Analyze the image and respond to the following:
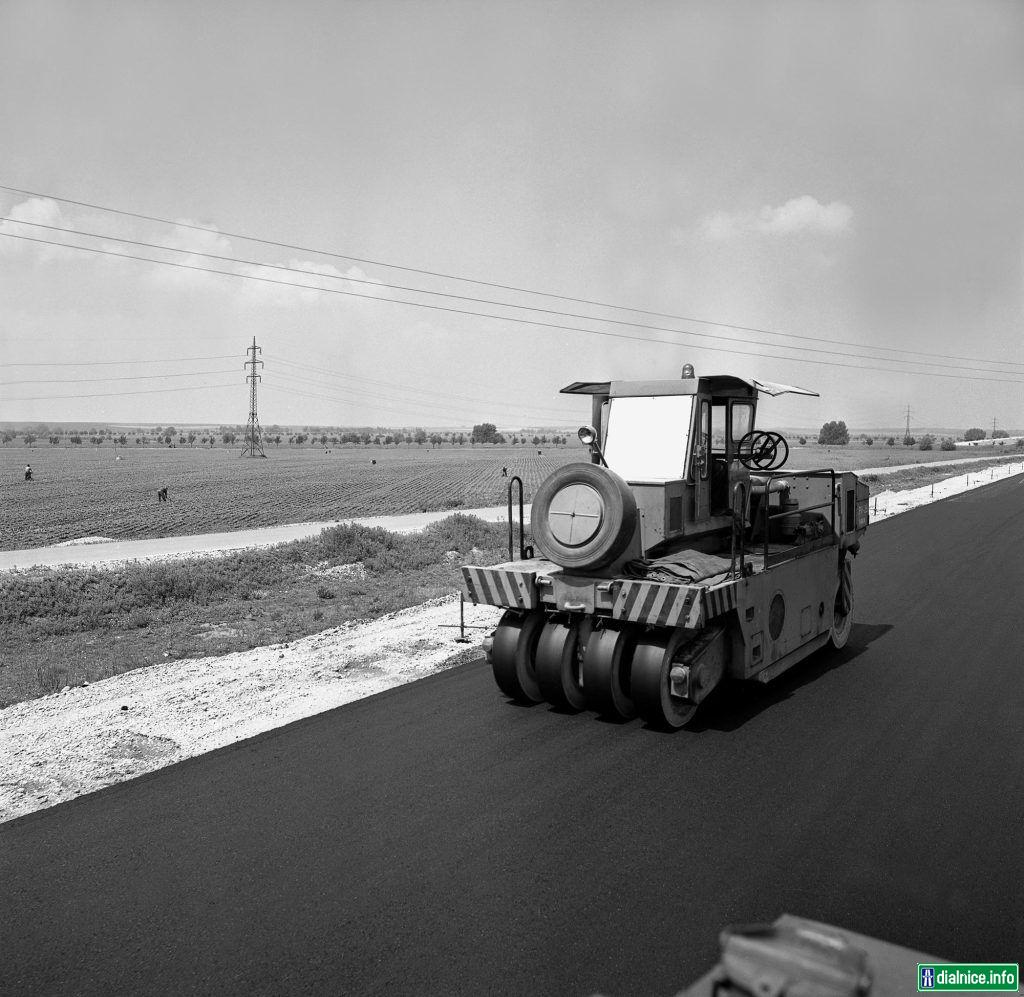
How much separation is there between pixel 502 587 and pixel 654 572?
4.74 feet


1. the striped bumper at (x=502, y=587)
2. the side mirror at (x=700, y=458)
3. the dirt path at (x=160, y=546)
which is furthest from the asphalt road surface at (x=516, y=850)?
the dirt path at (x=160, y=546)

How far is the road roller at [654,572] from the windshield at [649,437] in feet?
0.04

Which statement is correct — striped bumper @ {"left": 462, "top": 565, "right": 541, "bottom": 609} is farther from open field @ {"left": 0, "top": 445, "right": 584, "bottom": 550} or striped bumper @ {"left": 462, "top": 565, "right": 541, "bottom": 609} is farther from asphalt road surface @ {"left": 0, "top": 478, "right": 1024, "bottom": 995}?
open field @ {"left": 0, "top": 445, "right": 584, "bottom": 550}

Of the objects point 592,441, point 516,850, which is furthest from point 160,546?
point 516,850

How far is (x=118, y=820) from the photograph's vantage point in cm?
575

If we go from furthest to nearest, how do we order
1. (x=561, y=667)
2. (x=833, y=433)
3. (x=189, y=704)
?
(x=833, y=433) < (x=189, y=704) < (x=561, y=667)

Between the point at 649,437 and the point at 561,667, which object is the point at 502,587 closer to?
the point at 561,667

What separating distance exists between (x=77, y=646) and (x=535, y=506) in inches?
299

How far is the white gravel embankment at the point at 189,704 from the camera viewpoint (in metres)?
6.74

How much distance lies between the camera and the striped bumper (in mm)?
7926

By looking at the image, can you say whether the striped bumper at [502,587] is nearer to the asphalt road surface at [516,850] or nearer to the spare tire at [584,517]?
the spare tire at [584,517]

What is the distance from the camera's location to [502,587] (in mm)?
8062

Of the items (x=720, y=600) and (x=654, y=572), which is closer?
(x=720, y=600)

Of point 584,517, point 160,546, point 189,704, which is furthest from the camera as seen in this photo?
point 160,546
